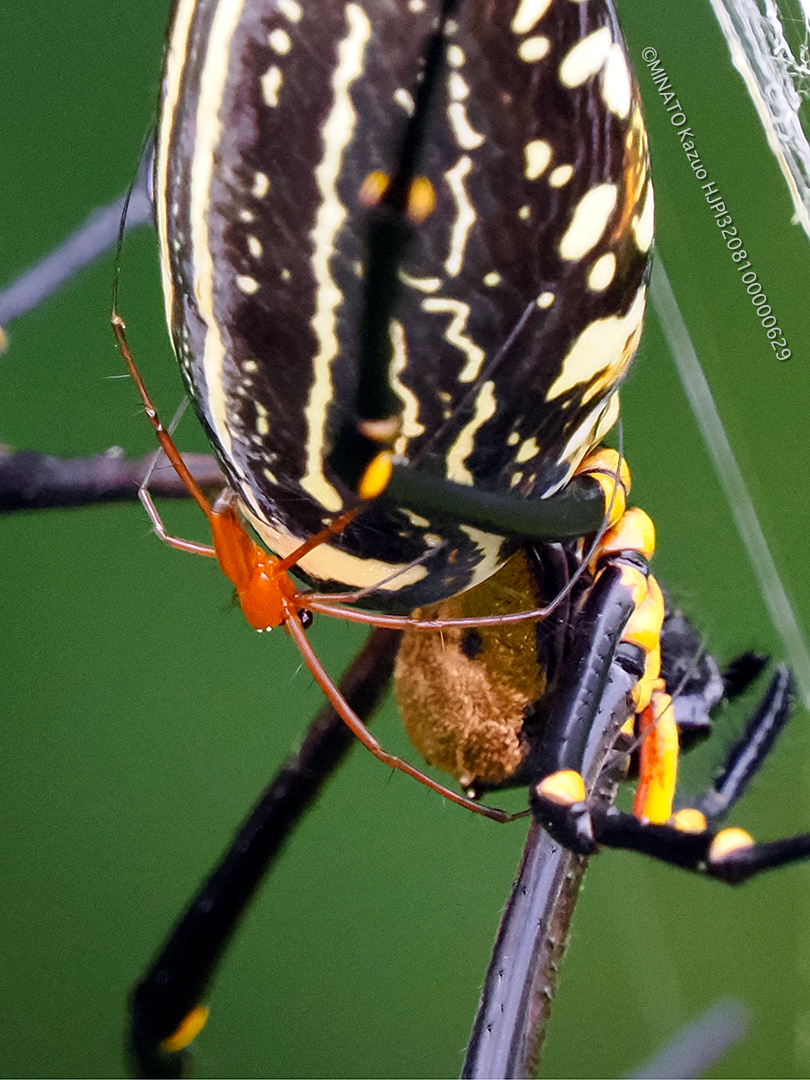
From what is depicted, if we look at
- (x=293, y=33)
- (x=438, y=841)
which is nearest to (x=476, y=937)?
(x=438, y=841)

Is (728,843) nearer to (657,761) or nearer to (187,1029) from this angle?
(657,761)

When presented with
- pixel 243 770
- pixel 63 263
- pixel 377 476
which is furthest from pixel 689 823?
pixel 63 263

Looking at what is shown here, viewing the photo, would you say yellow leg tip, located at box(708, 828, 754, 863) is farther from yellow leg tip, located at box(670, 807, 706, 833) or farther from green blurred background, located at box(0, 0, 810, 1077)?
Answer: green blurred background, located at box(0, 0, 810, 1077)

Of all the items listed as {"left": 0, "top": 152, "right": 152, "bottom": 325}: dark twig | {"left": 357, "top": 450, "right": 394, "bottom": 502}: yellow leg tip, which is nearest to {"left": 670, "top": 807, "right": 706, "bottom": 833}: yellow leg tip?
{"left": 357, "top": 450, "right": 394, "bottom": 502}: yellow leg tip

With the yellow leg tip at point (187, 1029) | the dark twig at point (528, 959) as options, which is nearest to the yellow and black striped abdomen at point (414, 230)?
the dark twig at point (528, 959)

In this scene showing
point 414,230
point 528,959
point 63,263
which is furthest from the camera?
point 63,263

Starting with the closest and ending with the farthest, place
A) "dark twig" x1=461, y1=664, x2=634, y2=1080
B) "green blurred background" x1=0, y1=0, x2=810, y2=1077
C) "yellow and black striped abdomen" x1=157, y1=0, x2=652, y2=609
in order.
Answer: "yellow and black striped abdomen" x1=157, y1=0, x2=652, y2=609 → "dark twig" x1=461, y1=664, x2=634, y2=1080 → "green blurred background" x1=0, y1=0, x2=810, y2=1077
